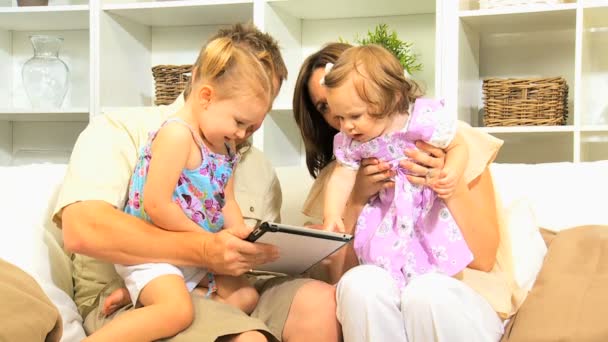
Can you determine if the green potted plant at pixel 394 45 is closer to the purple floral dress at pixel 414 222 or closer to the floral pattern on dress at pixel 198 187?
the purple floral dress at pixel 414 222

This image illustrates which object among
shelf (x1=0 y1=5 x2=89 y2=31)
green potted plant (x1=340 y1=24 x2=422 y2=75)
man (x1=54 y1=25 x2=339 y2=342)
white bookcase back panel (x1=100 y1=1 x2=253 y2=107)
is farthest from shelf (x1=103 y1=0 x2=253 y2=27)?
man (x1=54 y1=25 x2=339 y2=342)

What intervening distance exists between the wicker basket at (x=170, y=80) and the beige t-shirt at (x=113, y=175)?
1.05 m

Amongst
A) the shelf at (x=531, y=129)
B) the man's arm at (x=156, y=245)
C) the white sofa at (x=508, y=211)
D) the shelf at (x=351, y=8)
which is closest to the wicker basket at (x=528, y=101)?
the shelf at (x=531, y=129)

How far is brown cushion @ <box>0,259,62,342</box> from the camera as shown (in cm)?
124

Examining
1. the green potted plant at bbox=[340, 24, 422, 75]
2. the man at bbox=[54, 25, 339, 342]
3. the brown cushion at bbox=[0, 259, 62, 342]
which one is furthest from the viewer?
the green potted plant at bbox=[340, 24, 422, 75]

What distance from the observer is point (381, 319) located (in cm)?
146

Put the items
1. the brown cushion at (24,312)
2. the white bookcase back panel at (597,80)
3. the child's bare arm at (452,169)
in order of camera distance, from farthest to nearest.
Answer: the white bookcase back panel at (597,80) < the child's bare arm at (452,169) < the brown cushion at (24,312)

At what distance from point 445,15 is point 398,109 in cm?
104

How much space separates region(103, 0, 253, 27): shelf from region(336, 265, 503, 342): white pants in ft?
5.10

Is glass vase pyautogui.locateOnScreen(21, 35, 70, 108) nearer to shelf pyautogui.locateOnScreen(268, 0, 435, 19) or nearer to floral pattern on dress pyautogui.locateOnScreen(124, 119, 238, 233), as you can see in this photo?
shelf pyautogui.locateOnScreen(268, 0, 435, 19)

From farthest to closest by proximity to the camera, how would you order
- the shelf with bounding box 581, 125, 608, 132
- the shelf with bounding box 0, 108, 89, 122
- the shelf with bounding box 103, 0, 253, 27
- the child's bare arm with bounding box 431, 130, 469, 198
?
1. the shelf with bounding box 0, 108, 89, 122
2. the shelf with bounding box 103, 0, 253, 27
3. the shelf with bounding box 581, 125, 608, 132
4. the child's bare arm with bounding box 431, 130, 469, 198

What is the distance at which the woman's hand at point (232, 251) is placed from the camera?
1.49 m

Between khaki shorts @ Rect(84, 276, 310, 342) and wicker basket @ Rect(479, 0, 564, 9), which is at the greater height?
wicker basket @ Rect(479, 0, 564, 9)

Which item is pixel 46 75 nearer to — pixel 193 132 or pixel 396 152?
pixel 193 132
